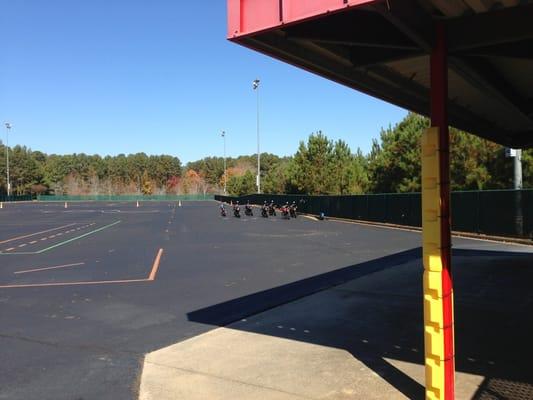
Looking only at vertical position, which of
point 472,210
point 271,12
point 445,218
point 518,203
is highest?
point 271,12

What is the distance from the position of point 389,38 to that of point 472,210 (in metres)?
20.2

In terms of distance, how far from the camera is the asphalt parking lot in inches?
237

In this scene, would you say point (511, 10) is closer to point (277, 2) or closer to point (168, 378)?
point (277, 2)

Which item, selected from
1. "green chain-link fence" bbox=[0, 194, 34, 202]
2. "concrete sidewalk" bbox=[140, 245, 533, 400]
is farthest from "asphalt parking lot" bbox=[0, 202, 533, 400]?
"green chain-link fence" bbox=[0, 194, 34, 202]

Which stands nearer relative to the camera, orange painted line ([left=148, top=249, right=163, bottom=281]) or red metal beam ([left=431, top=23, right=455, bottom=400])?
red metal beam ([left=431, top=23, right=455, bottom=400])

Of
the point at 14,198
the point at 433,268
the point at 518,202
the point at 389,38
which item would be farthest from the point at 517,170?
the point at 14,198

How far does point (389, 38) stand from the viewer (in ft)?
17.4

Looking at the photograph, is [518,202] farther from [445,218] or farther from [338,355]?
[445,218]

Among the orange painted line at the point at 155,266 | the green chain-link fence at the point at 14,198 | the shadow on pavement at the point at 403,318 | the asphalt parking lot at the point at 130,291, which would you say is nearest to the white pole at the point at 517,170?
the asphalt parking lot at the point at 130,291

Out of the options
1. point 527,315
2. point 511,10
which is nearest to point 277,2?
point 511,10

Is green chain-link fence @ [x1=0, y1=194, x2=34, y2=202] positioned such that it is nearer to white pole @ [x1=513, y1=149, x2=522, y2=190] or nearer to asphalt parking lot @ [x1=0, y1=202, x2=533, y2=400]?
asphalt parking lot @ [x1=0, y1=202, x2=533, y2=400]

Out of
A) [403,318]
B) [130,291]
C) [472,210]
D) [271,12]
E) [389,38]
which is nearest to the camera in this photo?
[271,12]

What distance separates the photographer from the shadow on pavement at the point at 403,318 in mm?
5723

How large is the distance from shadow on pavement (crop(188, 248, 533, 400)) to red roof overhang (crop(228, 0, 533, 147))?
338 cm
